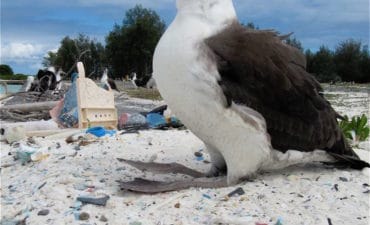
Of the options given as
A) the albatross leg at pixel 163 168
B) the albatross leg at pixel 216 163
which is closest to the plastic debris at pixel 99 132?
the albatross leg at pixel 163 168

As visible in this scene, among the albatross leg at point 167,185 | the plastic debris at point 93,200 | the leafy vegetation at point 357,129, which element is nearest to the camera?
the plastic debris at point 93,200

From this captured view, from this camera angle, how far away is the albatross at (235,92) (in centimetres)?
372

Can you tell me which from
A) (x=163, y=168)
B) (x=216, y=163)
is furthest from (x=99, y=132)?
(x=216, y=163)

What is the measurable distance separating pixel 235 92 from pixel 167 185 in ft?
3.04

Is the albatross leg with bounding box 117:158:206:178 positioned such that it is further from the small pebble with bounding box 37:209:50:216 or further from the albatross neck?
the albatross neck

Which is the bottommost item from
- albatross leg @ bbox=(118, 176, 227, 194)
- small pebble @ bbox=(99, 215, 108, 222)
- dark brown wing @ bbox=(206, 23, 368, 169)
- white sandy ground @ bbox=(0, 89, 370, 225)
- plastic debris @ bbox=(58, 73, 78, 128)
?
small pebble @ bbox=(99, 215, 108, 222)

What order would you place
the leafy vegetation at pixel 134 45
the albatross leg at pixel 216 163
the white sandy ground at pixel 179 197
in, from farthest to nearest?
1. the leafy vegetation at pixel 134 45
2. the albatross leg at pixel 216 163
3. the white sandy ground at pixel 179 197

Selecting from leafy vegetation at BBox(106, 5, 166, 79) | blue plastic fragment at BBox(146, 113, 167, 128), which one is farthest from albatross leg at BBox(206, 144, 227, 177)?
leafy vegetation at BBox(106, 5, 166, 79)

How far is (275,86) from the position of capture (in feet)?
12.9

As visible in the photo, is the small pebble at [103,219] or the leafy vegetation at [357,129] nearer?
the small pebble at [103,219]

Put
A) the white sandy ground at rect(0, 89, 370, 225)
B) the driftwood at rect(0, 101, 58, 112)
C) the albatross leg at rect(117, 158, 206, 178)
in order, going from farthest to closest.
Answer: the driftwood at rect(0, 101, 58, 112) → the albatross leg at rect(117, 158, 206, 178) → the white sandy ground at rect(0, 89, 370, 225)

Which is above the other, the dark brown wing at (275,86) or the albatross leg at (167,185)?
the dark brown wing at (275,86)

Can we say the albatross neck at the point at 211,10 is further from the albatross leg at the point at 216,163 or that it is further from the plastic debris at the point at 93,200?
the plastic debris at the point at 93,200

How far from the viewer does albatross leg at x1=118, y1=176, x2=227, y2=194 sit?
400 cm
